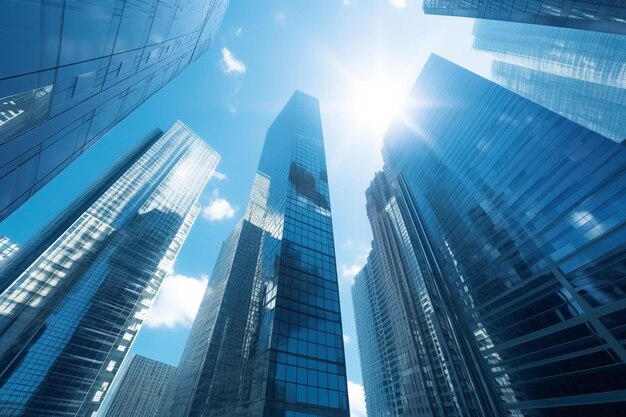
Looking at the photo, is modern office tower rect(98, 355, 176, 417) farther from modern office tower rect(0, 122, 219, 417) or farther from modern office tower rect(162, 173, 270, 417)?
modern office tower rect(0, 122, 219, 417)

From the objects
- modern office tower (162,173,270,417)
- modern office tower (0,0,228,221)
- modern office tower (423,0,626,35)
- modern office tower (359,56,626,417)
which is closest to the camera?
modern office tower (0,0,228,221)

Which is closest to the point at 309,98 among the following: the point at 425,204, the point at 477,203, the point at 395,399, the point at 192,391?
the point at 425,204

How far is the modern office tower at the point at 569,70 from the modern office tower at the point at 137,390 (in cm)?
23747

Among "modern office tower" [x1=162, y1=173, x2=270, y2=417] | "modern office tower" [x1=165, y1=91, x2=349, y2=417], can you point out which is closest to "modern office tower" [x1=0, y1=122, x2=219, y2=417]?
"modern office tower" [x1=162, y1=173, x2=270, y2=417]

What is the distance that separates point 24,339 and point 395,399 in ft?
336

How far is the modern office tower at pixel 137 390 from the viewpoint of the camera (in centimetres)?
14600

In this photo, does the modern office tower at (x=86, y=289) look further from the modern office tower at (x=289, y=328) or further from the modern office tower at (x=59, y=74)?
the modern office tower at (x=59, y=74)

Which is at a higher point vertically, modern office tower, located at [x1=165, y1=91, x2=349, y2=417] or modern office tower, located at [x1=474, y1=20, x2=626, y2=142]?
modern office tower, located at [x1=474, y1=20, x2=626, y2=142]

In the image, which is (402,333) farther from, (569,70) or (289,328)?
(569,70)

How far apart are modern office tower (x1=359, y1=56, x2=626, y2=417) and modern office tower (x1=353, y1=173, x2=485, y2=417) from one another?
124 inches

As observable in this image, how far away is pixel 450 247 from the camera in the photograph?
7850 centimetres

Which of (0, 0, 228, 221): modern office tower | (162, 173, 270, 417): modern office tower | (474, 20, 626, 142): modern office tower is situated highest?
(474, 20, 626, 142): modern office tower

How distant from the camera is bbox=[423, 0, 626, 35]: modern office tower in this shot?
33.2m

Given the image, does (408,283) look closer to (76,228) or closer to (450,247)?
(450,247)
